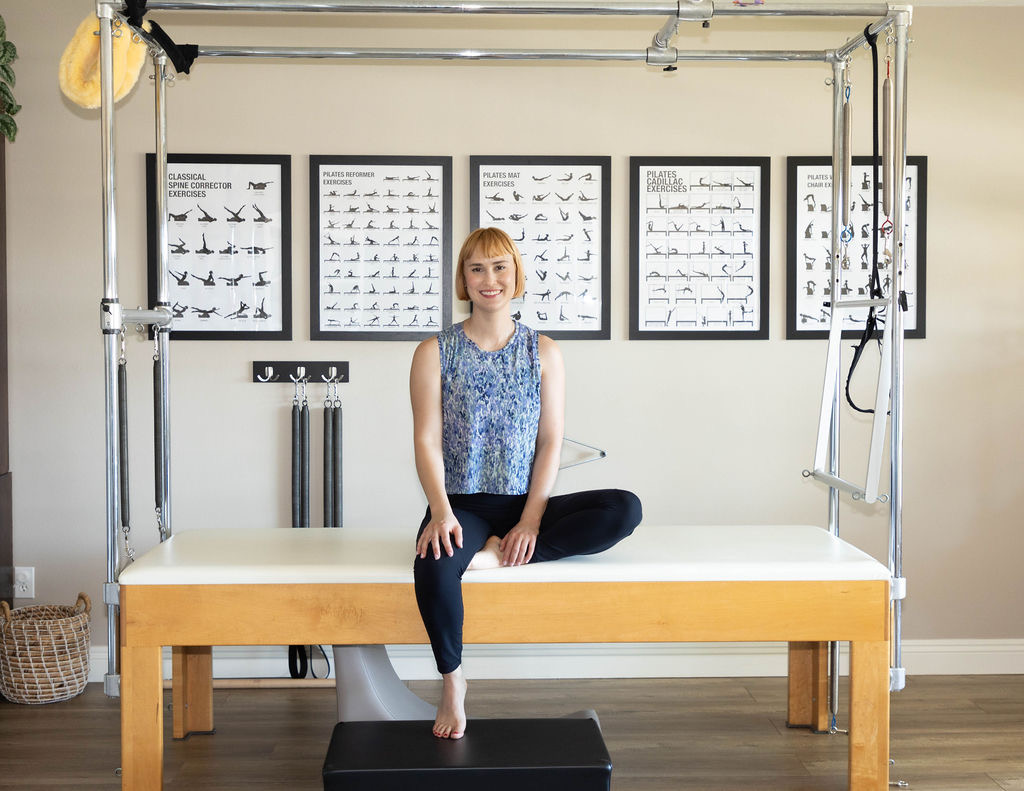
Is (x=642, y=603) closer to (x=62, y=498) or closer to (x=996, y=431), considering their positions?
(x=996, y=431)

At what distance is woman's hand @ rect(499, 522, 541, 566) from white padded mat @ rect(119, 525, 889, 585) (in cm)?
3

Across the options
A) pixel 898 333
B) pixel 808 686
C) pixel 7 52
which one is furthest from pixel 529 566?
pixel 7 52

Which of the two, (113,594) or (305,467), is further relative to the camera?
(305,467)

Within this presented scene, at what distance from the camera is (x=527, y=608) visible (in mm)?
2146

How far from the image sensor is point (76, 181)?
3191mm

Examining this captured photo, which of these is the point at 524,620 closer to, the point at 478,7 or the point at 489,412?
the point at 489,412

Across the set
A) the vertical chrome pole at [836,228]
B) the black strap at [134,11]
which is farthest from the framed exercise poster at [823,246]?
the black strap at [134,11]

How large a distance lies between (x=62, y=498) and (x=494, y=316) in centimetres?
174

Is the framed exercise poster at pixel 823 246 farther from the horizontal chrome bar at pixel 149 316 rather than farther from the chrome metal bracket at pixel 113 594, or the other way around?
the chrome metal bracket at pixel 113 594

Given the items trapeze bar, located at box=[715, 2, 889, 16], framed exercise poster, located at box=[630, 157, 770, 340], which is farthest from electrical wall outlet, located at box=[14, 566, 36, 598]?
trapeze bar, located at box=[715, 2, 889, 16]

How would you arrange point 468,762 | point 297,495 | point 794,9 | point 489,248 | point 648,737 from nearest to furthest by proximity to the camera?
point 468,762 → point 794,9 → point 489,248 → point 648,737 → point 297,495

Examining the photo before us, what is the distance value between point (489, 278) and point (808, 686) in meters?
1.48

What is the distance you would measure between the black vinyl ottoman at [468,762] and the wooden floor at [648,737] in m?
0.48

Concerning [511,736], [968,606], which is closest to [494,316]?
[511,736]
